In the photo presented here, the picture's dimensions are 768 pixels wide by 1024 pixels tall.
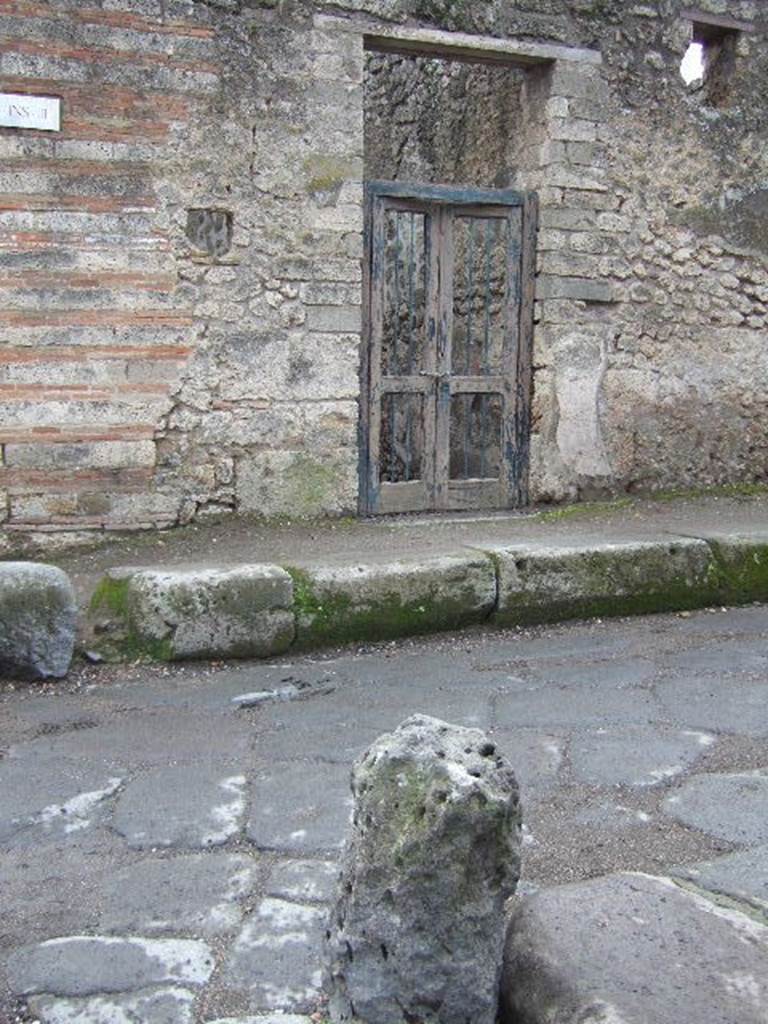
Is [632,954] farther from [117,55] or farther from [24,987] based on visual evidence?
[117,55]

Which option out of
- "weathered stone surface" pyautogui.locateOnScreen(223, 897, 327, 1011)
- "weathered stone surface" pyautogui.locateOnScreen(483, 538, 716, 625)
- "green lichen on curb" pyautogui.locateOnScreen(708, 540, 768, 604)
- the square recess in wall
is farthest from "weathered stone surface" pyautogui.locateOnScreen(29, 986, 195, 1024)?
the square recess in wall

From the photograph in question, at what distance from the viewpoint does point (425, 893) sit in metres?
1.82

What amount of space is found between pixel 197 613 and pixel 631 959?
9.50 feet

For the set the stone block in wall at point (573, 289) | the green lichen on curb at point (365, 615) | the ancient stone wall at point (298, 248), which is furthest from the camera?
the stone block in wall at point (573, 289)

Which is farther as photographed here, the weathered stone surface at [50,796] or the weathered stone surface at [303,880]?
the weathered stone surface at [50,796]

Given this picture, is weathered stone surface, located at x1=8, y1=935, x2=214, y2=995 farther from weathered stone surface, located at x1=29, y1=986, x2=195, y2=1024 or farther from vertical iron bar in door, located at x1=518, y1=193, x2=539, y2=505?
vertical iron bar in door, located at x1=518, y1=193, x2=539, y2=505

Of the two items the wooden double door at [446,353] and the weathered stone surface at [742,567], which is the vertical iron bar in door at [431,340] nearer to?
the wooden double door at [446,353]

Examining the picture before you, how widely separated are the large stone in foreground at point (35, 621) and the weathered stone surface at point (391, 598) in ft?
3.09

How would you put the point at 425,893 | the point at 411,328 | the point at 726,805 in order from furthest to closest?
the point at 411,328
the point at 726,805
the point at 425,893

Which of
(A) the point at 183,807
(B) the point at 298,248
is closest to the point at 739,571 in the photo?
(B) the point at 298,248

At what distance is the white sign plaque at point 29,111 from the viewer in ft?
17.4

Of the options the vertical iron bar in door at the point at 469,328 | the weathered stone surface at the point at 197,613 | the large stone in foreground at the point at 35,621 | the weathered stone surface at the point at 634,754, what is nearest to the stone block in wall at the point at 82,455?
the weathered stone surface at the point at 197,613

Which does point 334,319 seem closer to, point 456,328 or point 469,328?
point 469,328

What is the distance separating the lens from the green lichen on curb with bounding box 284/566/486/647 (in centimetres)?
471
